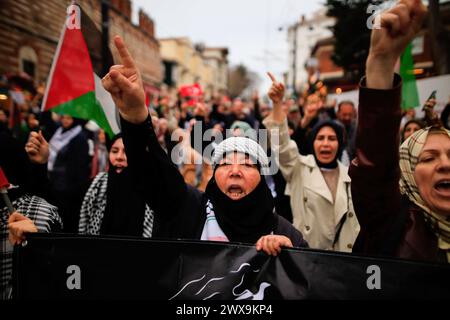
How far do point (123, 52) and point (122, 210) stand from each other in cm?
146

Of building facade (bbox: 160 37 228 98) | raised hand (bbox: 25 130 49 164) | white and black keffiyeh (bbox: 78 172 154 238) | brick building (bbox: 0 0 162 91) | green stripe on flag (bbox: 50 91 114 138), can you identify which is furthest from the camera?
building facade (bbox: 160 37 228 98)

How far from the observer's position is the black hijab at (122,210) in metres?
2.71

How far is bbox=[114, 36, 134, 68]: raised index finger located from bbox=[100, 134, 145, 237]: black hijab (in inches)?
44.8

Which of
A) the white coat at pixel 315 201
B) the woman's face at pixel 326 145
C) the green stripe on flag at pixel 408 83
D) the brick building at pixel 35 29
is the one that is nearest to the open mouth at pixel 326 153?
the woman's face at pixel 326 145

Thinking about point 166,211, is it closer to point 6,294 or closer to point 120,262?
point 120,262

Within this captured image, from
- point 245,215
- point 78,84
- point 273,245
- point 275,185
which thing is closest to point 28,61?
point 78,84

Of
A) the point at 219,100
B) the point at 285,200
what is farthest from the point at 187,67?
the point at 285,200

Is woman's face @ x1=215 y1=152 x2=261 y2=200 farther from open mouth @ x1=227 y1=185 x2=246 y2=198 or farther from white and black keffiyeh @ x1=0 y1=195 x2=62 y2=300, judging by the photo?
white and black keffiyeh @ x1=0 y1=195 x2=62 y2=300

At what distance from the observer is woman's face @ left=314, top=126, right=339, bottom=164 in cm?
327

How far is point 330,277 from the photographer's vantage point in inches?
57.6

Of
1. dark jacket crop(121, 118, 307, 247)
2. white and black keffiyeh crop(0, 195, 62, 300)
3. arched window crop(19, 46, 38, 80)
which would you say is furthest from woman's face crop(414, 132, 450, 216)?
arched window crop(19, 46, 38, 80)

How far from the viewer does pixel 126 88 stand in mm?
1594

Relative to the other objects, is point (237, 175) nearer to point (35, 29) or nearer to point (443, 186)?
point (443, 186)
